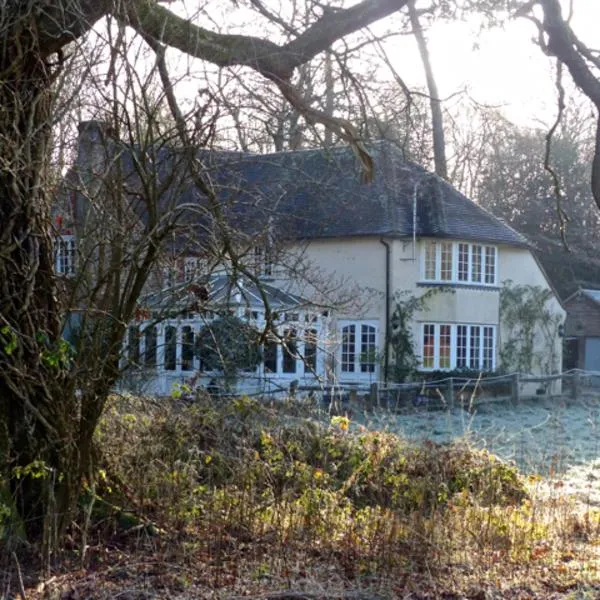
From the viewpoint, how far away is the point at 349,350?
98.9ft

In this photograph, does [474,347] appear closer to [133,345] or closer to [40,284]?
[133,345]

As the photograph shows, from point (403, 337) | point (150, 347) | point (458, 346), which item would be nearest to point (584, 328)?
point (458, 346)

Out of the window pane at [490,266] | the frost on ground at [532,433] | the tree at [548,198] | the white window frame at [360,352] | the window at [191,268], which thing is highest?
the tree at [548,198]

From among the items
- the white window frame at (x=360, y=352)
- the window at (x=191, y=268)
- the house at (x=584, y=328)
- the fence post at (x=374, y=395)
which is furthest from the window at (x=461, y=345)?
the window at (x=191, y=268)

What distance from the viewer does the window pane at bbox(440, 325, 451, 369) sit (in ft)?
101

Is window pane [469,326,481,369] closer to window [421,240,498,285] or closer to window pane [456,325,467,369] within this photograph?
window pane [456,325,467,369]

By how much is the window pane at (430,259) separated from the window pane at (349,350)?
2.89 metres

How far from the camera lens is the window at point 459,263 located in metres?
30.7

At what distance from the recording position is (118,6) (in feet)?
24.4

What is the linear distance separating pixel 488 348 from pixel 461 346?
1.22 metres

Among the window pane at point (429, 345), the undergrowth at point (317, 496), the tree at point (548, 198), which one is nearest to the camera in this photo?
the undergrowth at point (317, 496)

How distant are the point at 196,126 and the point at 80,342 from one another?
174cm

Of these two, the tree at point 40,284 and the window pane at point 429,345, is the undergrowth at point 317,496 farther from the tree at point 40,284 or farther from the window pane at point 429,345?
the window pane at point 429,345

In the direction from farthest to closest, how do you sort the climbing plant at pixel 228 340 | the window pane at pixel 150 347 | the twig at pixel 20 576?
the climbing plant at pixel 228 340, the window pane at pixel 150 347, the twig at pixel 20 576
